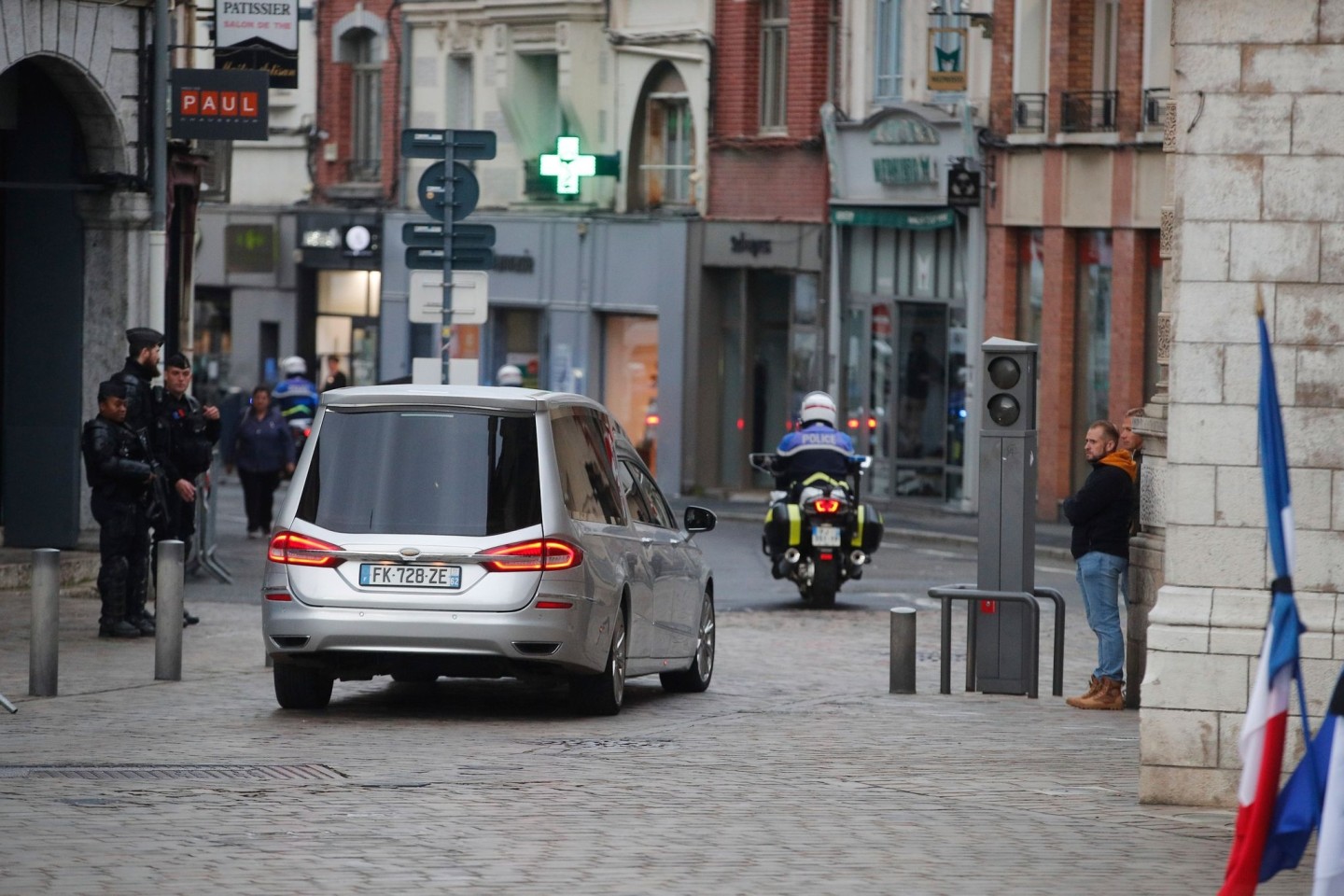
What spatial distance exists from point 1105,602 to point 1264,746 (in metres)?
6.87

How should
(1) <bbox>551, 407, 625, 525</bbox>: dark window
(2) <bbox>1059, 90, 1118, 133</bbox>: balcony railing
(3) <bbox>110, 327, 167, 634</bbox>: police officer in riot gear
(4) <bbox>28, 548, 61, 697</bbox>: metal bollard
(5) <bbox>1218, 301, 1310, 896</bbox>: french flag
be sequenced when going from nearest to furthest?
(5) <bbox>1218, 301, 1310, 896</bbox>: french flag → (1) <bbox>551, 407, 625, 525</bbox>: dark window → (4) <bbox>28, 548, 61, 697</bbox>: metal bollard → (3) <bbox>110, 327, 167, 634</bbox>: police officer in riot gear → (2) <bbox>1059, 90, 1118, 133</bbox>: balcony railing

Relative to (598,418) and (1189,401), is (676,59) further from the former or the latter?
(1189,401)

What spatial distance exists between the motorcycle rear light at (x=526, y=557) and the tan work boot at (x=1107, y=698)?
3.41 metres

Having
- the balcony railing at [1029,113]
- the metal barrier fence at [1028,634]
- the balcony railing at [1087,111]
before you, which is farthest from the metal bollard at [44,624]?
the balcony railing at [1029,113]

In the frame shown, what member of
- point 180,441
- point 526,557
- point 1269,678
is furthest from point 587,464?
point 1269,678

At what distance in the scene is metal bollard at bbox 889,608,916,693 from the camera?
15367 mm

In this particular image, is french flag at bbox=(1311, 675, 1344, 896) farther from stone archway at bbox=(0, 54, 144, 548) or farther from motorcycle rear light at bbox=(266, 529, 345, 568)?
stone archway at bbox=(0, 54, 144, 548)

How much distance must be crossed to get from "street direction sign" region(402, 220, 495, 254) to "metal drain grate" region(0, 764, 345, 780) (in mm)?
9665

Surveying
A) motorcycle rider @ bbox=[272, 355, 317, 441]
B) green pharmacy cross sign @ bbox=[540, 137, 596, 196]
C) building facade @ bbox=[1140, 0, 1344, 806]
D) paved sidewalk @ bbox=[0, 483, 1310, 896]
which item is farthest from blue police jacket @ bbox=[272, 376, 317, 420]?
building facade @ bbox=[1140, 0, 1344, 806]

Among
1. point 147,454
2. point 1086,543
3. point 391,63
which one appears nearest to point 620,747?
point 1086,543

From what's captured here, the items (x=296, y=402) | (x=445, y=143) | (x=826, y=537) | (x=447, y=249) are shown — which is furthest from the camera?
(x=296, y=402)

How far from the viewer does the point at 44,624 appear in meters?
14.0

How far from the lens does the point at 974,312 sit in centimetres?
3472

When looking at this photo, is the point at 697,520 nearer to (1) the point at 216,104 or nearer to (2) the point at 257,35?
(1) the point at 216,104
